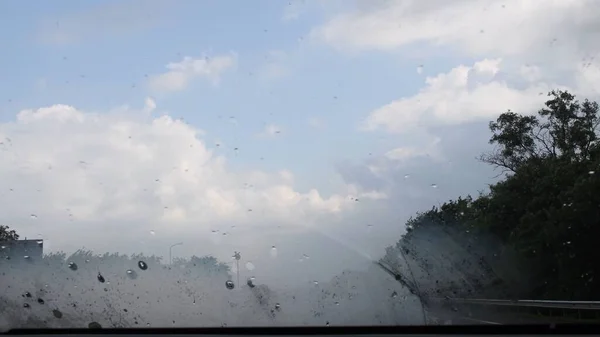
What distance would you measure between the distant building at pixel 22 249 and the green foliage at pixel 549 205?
4672mm

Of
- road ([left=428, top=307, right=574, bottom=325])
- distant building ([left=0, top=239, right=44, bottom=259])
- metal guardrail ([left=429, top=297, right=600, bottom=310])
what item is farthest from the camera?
distant building ([left=0, top=239, right=44, bottom=259])

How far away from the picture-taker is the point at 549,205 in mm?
9133

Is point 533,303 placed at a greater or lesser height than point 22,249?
lesser

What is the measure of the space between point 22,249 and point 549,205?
7.03 metres

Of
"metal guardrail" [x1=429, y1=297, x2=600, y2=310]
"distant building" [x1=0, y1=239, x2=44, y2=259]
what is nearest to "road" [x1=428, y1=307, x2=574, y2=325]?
"metal guardrail" [x1=429, y1=297, x2=600, y2=310]

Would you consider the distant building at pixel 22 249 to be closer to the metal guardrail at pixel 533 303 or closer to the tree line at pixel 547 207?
the tree line at pixel 547 207

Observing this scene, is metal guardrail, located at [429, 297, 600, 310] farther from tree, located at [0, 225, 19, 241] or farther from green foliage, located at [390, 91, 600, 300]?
tree, located at [0, 225, 19, 241]

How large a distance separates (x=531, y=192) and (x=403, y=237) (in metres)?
2.54

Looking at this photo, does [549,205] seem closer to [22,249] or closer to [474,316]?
[474,316]

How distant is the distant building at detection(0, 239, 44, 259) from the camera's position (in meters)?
8.52

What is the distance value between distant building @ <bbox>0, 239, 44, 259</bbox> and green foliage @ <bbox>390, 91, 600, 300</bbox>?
467 centimetres

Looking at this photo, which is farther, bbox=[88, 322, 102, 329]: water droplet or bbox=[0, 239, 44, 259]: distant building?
bbox=[0, 239, 44, 259]: distant building

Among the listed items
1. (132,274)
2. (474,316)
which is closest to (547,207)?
(474,316)

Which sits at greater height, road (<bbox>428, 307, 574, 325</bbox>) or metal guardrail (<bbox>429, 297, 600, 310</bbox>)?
metal guardrail (<bbox>429, 297, 600, 310</bbox>)
